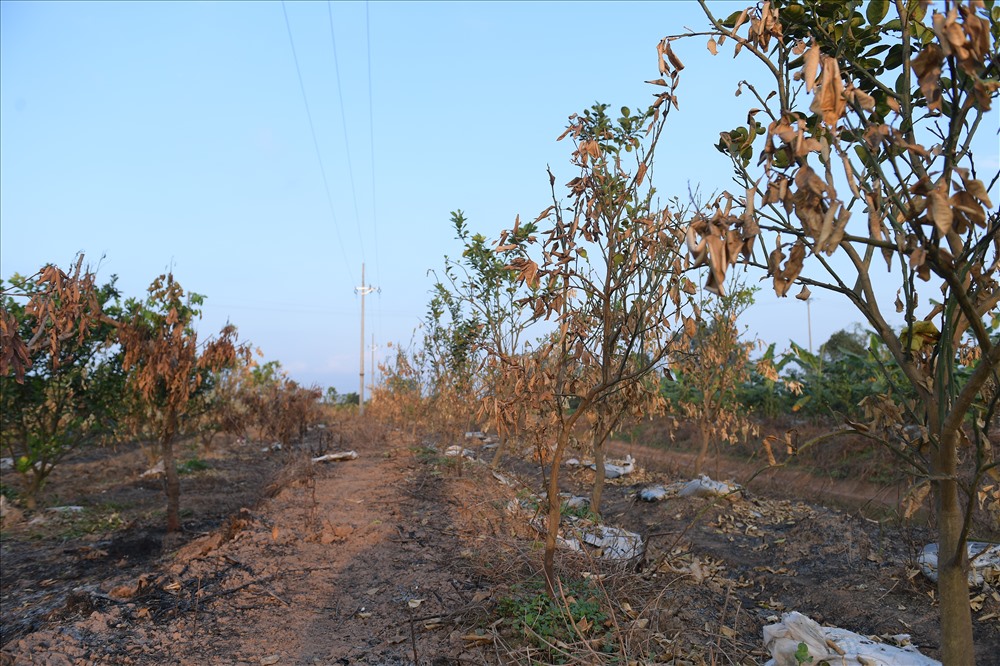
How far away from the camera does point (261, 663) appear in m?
3.90

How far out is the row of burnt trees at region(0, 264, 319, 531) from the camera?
4.13m

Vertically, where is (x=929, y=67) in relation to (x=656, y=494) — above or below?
above

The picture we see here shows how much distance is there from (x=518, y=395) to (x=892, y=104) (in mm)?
1991

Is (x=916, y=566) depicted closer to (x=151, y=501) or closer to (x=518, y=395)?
(x=518, y=395)

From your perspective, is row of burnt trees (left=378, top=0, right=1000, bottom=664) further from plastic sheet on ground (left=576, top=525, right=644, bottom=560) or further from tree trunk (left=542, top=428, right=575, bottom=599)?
plastic sheet on ground (left=576, top=525, right=644, bottom=560)

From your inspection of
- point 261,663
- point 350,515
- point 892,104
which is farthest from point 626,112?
point 350,515

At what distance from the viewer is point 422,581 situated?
16.3ft

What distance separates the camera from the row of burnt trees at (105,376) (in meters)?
4.13

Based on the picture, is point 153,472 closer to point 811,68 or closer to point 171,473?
point 171,473

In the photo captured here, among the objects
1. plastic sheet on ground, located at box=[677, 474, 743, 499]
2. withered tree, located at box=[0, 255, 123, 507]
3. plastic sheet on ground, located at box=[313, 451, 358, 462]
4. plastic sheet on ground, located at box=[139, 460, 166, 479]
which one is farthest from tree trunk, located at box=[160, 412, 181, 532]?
plastic sheet on ground, located at box=[677, 474, 743, 499]

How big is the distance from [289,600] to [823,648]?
3.40m

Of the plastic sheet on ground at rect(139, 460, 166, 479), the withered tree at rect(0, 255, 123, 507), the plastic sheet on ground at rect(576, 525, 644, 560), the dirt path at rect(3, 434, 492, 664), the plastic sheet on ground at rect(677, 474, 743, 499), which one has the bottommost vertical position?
the dirt path at rect(3, 434, 492, 664)

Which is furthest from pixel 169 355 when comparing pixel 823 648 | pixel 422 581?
pixel 823 648

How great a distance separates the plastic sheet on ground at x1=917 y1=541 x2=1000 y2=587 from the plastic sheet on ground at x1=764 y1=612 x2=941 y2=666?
159cm
